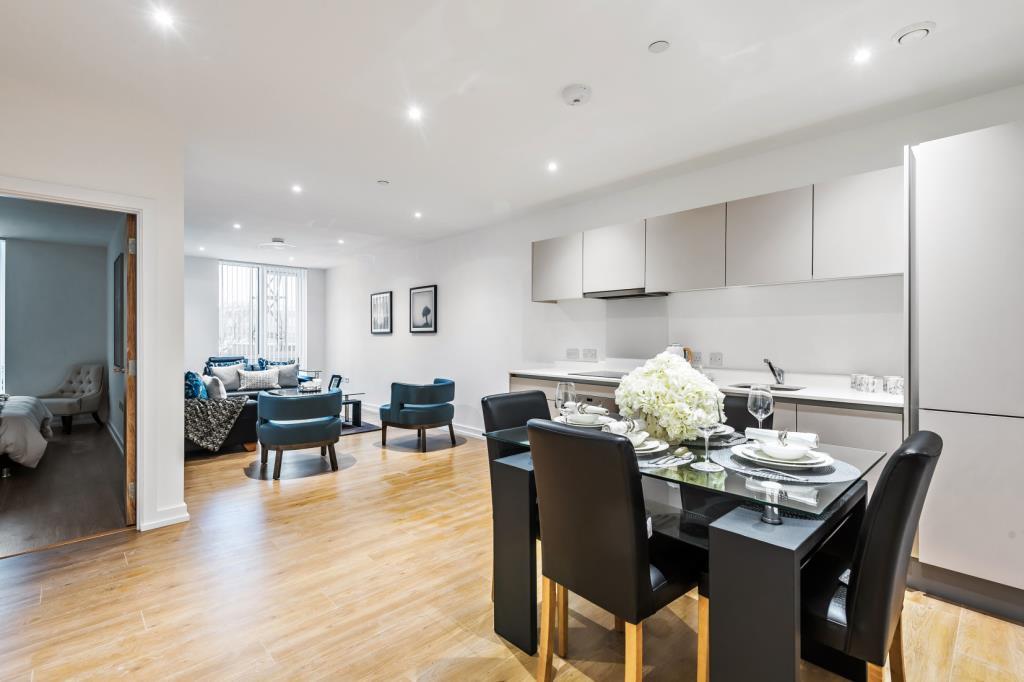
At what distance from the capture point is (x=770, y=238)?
3166mm

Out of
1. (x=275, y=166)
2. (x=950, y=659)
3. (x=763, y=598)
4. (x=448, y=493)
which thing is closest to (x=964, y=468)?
(x=950, y=659)

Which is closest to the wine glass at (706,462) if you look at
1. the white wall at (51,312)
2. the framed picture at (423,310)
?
the framed picture at (423,310)

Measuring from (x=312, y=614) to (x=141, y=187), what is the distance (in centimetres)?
276

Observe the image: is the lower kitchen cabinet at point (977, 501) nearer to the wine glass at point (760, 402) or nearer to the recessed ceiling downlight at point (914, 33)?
the wine glass at point (760, 402)

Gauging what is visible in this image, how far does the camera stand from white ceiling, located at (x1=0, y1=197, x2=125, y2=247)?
15.8ft

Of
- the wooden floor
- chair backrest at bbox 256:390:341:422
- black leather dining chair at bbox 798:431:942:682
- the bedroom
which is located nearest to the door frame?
the wooden floor

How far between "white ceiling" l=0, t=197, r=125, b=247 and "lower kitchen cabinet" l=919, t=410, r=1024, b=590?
6318mm

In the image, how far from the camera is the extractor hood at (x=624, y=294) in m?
3.93

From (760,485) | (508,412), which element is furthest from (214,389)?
(760,485)

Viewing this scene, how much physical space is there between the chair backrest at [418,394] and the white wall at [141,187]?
7.30 feet

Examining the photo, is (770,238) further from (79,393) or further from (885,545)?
(79,393)

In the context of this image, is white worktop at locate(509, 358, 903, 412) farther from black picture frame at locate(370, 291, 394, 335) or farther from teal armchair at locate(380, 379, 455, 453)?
black picture frame at locate(370, 291, 394, 335)

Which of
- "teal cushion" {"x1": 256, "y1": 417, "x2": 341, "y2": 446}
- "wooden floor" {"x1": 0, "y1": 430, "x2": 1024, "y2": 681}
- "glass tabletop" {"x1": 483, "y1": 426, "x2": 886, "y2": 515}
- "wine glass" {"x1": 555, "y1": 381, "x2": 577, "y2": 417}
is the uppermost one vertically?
"wine glass" {"x1": 555, "y1": 381, "x2": 577, "y2": 417}

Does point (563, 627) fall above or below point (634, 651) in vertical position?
below
